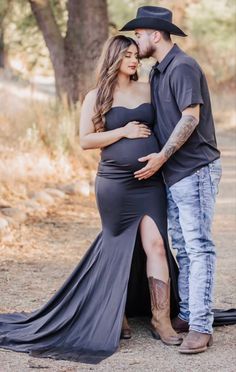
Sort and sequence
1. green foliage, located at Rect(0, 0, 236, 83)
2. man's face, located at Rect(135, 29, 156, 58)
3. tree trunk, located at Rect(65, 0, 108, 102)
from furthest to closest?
green foliage, located at Rect(0, 0, 236, 83)
tree trunk, located at Rect(65, 0, 108, 102)
man's face, located at Rect(135, 29, 156, 58)

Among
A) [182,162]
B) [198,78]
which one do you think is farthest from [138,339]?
[198,78]

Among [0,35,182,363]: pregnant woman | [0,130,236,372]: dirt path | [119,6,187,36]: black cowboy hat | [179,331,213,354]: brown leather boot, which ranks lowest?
[0,130,236,372]: dirt path

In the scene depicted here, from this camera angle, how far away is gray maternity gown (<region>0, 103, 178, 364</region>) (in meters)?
5.41

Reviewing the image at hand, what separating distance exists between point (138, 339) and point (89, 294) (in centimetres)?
42

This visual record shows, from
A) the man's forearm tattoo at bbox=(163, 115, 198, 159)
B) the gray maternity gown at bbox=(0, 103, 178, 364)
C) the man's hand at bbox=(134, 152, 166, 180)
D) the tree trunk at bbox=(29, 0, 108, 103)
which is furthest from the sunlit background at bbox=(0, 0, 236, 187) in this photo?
the man's forearm tattoo at bbox=(163, 115, 198, 159)

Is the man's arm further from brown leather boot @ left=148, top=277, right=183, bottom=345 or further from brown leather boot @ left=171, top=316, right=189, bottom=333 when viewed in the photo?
brown leather boot @ left=171, top=316, right=189, bottom=333

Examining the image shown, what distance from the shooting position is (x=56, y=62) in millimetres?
14766

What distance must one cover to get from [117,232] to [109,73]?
983 mm

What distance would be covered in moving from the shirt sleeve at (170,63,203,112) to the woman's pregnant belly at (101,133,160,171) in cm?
35

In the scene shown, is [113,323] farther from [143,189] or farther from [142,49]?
[142,49]

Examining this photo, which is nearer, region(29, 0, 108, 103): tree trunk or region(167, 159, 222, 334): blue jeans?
region(167, 159, 222, 334): blue jeans

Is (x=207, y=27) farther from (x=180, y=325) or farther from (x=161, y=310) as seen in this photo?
(x=161, y=310)

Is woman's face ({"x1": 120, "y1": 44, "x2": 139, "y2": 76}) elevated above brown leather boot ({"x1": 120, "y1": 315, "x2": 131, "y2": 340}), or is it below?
above

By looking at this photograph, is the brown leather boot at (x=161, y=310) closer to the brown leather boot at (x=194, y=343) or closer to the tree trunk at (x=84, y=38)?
the brown leather boot at (x=194, y=343)
